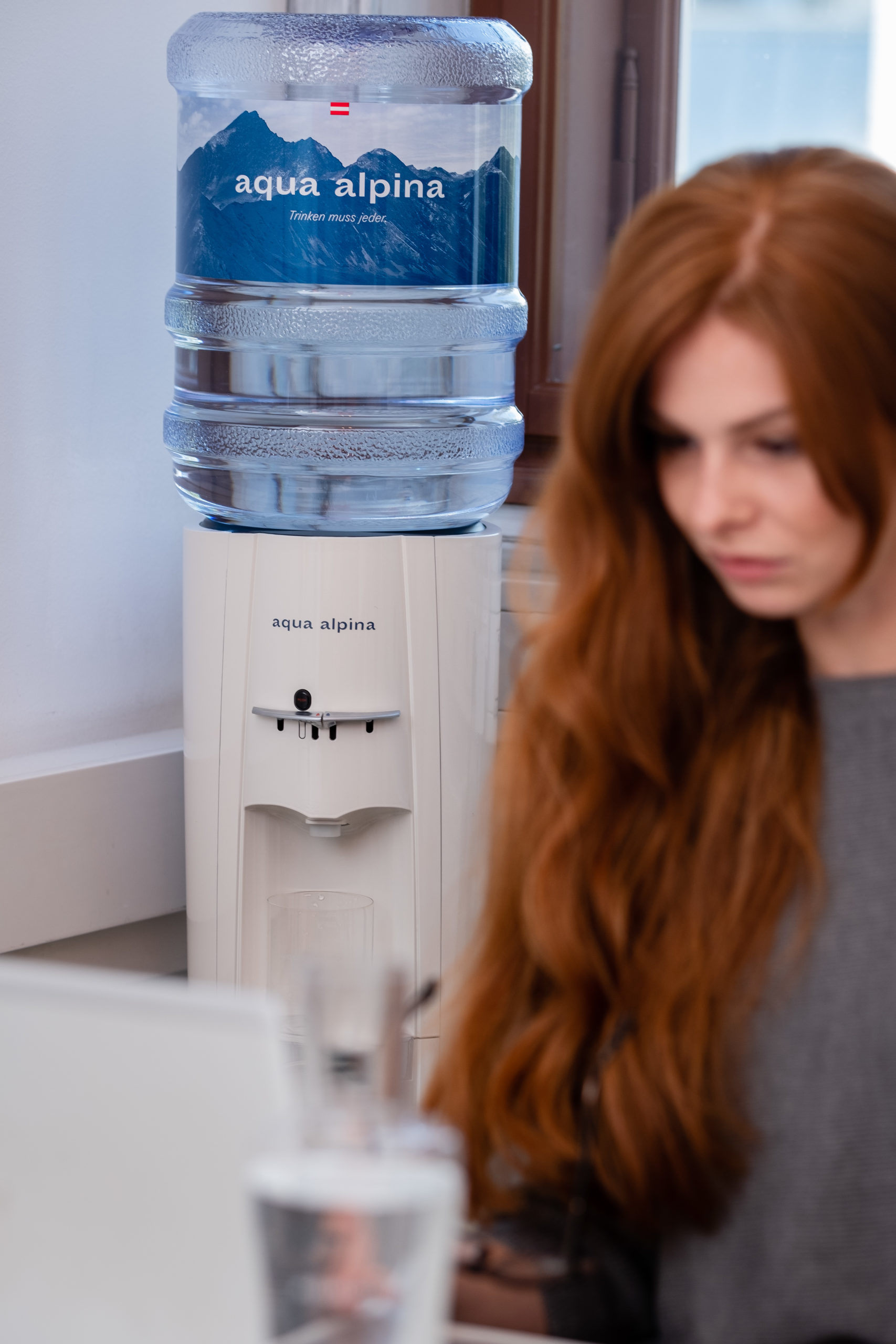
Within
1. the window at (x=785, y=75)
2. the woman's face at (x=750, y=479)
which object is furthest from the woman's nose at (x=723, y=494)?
the window at (x=785, y=75)

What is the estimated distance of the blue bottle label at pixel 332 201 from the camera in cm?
162

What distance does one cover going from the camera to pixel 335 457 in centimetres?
183

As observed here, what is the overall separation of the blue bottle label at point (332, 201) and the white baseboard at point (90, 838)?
0.59 metres

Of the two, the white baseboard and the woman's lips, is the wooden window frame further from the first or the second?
the woman's lips

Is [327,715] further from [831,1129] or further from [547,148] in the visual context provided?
[547,148]

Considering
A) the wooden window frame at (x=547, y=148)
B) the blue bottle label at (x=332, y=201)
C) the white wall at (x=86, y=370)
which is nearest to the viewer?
the blue bottle label at (x=332, y=201)

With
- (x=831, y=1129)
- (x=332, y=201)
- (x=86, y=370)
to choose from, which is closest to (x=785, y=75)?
(x=332, y=201)

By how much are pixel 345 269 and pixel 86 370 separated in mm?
397

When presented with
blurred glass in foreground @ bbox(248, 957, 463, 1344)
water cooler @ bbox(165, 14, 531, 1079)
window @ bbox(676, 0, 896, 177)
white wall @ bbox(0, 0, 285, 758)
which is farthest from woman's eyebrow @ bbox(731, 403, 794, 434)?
window @ bbox(676, 0, 896, 177)

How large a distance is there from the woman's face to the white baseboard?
113 cm

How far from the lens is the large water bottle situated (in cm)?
164

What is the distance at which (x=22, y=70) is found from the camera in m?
1.73

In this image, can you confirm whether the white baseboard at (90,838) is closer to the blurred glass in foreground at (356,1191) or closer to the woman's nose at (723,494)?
the woman's nose at (723,494)

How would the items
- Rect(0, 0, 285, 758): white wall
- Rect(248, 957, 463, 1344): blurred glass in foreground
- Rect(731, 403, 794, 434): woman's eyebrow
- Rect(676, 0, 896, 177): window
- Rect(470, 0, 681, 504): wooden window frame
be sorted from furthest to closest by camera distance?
Rect(470, 0, 681, 504): wooden window frame < Rect(676, 0, 896, 177): window < Rect(0, 0, 285, 758): white wall < Rect(731, 403, 794, 434): woman's eyebrow < Rect(248, 957, 463, 1344): blurred glass in foreground
